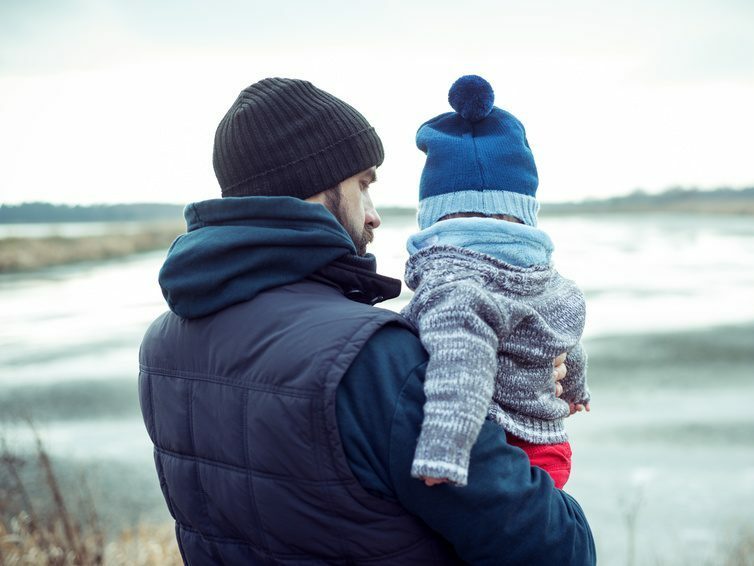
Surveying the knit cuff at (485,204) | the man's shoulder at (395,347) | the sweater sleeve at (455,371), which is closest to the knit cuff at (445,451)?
the sweater sleeve at (455,371)

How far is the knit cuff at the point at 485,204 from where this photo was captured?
1.73 m

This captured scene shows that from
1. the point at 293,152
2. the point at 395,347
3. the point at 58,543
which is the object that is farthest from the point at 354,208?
the point at 58,543

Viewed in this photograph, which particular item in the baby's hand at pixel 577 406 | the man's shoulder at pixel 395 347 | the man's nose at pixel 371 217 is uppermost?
the man's nose at pixel 371 217

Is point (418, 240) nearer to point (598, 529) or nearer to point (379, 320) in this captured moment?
point (379, 320)

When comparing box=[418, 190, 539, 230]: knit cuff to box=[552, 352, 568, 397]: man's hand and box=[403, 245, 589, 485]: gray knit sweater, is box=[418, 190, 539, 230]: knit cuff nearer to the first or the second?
box=[403, 245, 589, 485]: gray knit sweater

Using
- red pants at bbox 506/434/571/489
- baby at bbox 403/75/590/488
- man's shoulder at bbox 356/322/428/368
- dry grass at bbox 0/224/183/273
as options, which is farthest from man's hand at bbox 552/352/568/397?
dry grass at bbox 0/224/183/273

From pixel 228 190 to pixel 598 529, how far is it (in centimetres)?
697

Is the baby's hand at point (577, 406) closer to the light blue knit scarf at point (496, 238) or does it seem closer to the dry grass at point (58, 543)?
the light blue knit scarf at point (496, 238)

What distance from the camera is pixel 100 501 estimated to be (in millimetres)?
7555

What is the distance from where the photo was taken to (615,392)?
42.6 ft

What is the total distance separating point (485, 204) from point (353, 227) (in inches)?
12.0

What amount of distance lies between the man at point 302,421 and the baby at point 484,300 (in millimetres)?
63

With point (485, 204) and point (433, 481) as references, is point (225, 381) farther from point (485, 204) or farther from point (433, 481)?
point (485, 204)

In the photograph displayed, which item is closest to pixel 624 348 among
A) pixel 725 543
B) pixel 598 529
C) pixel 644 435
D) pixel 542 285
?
pixel 644 435
